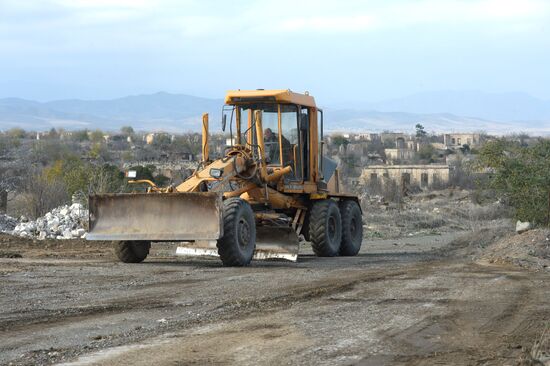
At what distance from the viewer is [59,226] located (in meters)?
28.6

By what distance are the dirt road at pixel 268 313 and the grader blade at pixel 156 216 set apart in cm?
59

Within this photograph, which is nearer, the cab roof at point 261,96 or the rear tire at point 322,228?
the cab roof at point 261,96

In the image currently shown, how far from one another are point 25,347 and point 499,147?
22.9m

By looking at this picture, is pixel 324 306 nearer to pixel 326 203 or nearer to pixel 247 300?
pixel 247 300

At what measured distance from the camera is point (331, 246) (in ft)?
73.8

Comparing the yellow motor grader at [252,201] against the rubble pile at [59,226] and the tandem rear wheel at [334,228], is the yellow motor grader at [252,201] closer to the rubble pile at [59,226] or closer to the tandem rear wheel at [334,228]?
the tandem rear wheel at [334,228]

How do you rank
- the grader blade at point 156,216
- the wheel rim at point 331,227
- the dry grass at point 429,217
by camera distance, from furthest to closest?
the dry grass at point 429,217, the wheel rim at point 331,227, the grader blade at point 156,216

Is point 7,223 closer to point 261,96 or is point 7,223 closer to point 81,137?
point 261,96

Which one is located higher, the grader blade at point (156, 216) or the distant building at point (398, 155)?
the grader blade at point (156, 216)

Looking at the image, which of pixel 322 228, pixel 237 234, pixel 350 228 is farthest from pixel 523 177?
pixel 237 234

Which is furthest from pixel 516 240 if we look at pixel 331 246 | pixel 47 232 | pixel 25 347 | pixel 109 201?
pixel 25 347

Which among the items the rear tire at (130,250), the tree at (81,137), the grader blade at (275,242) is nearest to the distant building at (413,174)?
the grader blade at (275,242)

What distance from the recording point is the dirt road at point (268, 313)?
959cm

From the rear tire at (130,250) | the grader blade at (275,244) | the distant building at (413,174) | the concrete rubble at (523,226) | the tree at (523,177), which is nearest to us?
the rear tire at (130,250)
